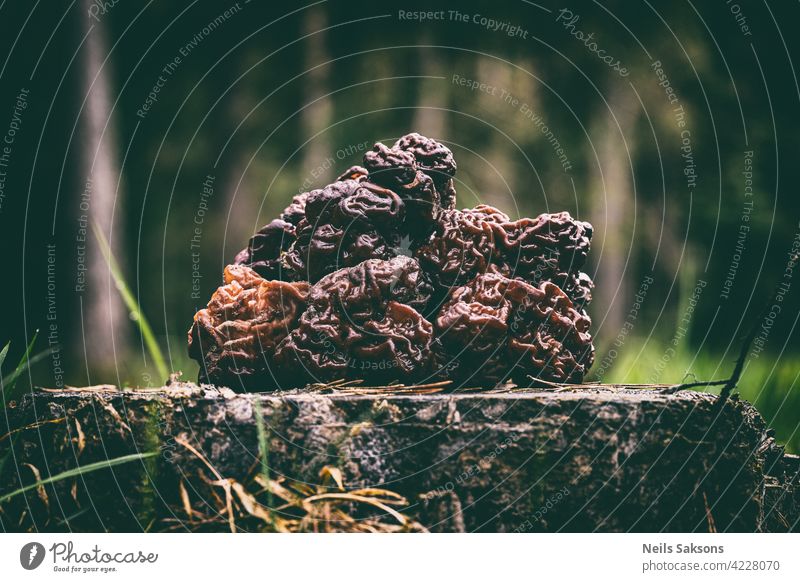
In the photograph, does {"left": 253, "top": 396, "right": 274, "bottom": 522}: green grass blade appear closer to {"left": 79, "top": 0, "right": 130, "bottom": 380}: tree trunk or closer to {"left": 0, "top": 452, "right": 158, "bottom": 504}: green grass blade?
{"left": 0, "top": 452, "right": 158, "bottom": 504}: green grass blade

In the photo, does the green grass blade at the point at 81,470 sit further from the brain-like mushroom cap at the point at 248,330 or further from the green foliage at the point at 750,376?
the green foliage at the point at 750,376

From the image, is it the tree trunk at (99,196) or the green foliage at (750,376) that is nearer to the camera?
the green foliage at (750,376)

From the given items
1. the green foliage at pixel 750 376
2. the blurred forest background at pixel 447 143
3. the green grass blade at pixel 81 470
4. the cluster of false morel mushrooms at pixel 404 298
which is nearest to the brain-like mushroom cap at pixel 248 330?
the cluster of false morel mushrooms at pixel 404 298

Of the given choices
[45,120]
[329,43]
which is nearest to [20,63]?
Answer: [45,120]

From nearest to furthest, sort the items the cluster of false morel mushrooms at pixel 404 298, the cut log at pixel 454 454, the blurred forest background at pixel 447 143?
1. the cut log at pixel 454 454
2. the cluster of false morel mushrooms at pixel 404 298
3. the blurred forest background at pixel 447 143

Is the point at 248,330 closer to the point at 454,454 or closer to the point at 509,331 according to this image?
the point at 454,454

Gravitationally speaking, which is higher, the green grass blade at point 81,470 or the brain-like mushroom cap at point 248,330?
the brain-like mushroom cap at point 248,330

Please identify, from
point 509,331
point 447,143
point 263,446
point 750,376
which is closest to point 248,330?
point 263,446
